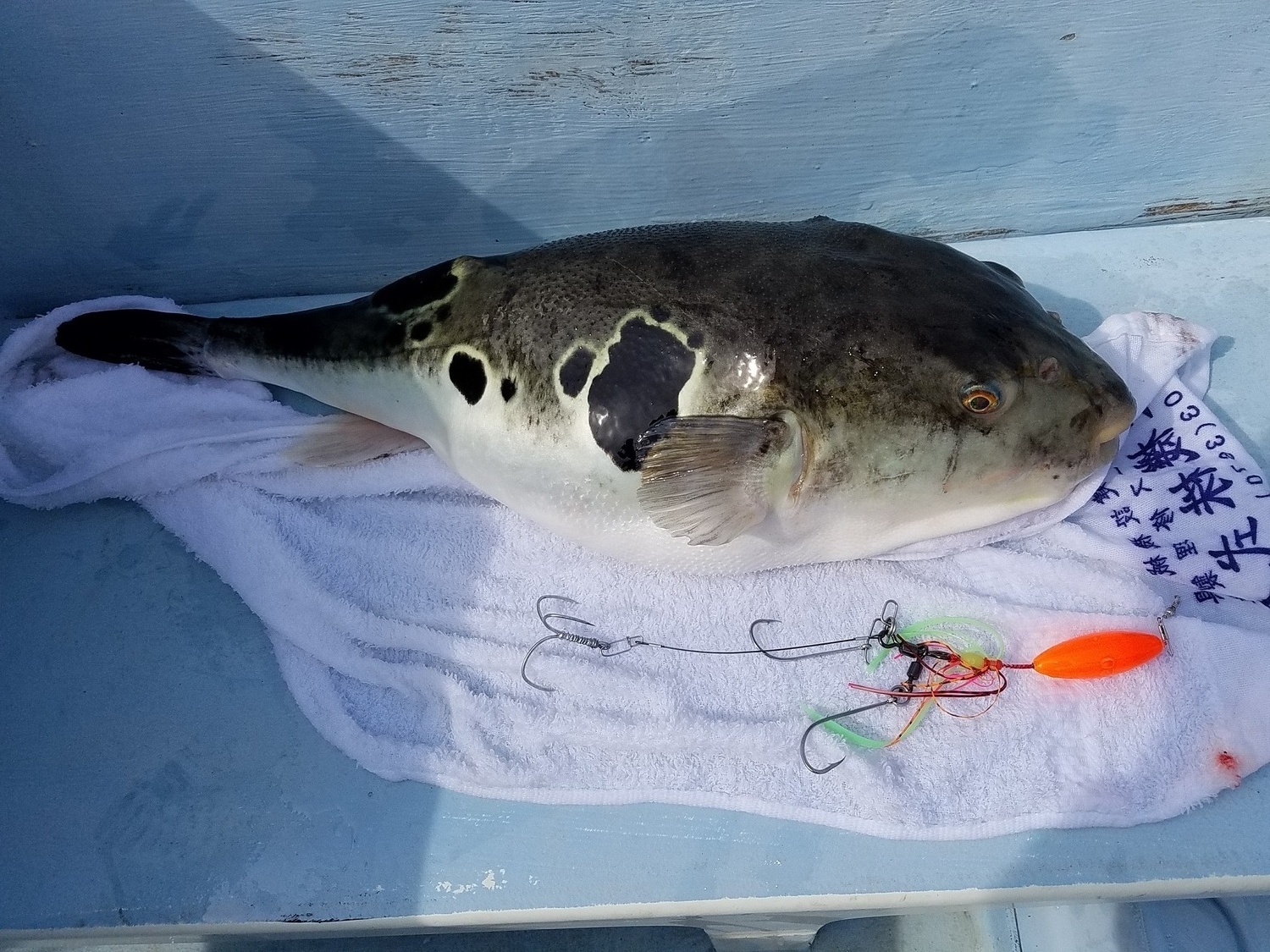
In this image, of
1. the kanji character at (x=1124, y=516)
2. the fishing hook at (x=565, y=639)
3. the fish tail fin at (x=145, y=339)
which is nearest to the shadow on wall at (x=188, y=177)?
the fish tail fin at (x=145, y=339)

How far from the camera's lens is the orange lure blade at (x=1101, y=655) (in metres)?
1.66

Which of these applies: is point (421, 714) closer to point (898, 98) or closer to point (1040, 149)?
point (898, 98)

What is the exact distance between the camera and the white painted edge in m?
1.52

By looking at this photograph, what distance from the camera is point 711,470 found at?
156 cm

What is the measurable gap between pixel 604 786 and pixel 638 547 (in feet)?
1.60

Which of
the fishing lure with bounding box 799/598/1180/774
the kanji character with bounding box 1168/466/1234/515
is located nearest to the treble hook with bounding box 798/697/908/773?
the fishing lure with bounding box 799/598/1180/774

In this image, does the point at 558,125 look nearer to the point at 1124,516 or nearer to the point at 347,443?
A: the point at 347,443

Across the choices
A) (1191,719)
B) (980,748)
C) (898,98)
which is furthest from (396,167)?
(1191,719)

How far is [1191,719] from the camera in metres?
1.64

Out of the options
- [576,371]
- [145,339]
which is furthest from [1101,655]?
[145,339]

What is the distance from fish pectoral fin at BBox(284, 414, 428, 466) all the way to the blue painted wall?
23.3 inches

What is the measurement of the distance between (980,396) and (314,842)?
1.54 metres

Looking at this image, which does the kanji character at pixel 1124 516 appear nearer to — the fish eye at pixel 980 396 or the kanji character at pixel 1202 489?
the kanji character at pixel 1202 489

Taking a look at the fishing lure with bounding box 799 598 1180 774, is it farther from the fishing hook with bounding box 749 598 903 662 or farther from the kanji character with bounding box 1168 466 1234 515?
the kanji character with bounding box 1168 466 1234 515
